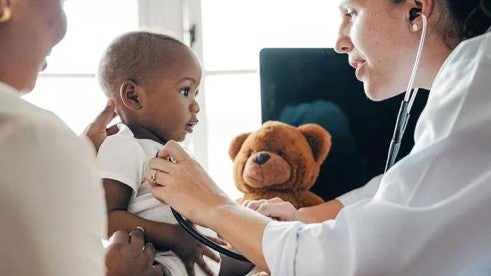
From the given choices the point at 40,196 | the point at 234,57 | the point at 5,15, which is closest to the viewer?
the point at 40,196

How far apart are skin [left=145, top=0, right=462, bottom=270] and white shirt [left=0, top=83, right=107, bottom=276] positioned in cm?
45

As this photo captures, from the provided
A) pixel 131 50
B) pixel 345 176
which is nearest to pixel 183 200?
pixel 131 50

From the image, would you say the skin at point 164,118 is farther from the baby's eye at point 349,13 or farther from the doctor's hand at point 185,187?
the baby's eye at point 349,13

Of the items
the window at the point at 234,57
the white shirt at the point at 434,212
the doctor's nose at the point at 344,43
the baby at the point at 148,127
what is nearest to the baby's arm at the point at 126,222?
the baby at the point at 148,127

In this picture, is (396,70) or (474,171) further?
(396,70)

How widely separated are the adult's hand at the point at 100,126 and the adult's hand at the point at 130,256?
0.17m

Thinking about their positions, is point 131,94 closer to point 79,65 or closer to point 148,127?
point 148,127

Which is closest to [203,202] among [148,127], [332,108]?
[148,127]

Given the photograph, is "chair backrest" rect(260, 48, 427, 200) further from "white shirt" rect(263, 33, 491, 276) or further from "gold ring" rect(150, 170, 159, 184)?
"white shirt" rect(263, 33, 491, 276)

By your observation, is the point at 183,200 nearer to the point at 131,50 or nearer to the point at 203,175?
the point at 203,175

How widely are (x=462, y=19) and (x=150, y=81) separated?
52cm

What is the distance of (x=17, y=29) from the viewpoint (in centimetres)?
65

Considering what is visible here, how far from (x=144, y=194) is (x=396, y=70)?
1.51 ft

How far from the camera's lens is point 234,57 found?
186cm
